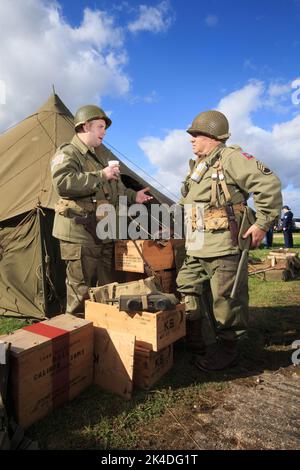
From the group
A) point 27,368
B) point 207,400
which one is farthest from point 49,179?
point 207,400

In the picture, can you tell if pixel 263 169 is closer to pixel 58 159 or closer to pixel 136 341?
pixel 136 341

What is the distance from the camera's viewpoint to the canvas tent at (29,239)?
532 centimetres

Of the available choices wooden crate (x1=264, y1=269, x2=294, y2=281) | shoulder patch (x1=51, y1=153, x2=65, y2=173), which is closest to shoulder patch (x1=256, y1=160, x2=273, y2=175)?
shoulder patch (x1=51, y1=153, x2=65, y2=173)

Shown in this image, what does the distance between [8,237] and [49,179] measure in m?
1.09

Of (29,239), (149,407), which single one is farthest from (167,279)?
(29,239)

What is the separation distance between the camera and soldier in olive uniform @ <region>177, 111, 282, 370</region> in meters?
3.42

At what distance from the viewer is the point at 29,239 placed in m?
5.44

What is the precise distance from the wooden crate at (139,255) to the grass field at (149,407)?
38.8 inches

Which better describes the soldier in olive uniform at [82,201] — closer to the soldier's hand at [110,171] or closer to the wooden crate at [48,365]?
the soldier's hand at [110,171]

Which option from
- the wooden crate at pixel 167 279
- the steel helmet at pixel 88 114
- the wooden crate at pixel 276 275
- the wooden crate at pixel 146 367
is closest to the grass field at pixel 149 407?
the wooden crate at pixel 146 367

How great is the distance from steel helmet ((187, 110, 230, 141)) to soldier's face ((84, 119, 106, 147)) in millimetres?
1036

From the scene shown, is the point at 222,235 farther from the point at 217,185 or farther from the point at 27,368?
the point at 27,368

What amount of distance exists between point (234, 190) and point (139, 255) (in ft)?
4.18
